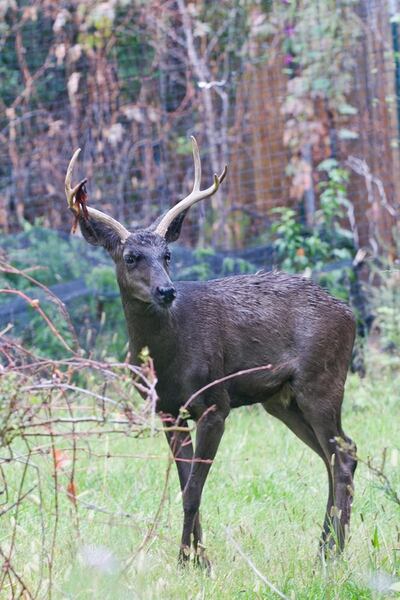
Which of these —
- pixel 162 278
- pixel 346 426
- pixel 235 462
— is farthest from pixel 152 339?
pixel 346 426

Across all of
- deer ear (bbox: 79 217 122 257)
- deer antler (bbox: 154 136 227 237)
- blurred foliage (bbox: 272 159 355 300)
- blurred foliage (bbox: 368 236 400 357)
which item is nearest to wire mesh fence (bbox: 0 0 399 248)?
blurred foliage (bbox: 272 159 355 300)

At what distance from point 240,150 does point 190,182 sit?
0.54 m

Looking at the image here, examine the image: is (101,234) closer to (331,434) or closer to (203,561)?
(331,434)

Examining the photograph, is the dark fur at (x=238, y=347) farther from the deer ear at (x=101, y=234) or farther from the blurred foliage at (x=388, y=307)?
the blurred foliage at (x=388, y=307)

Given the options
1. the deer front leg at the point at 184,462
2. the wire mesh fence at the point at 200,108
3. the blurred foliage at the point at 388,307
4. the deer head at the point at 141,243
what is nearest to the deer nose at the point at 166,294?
the deer head at the point at 141,243

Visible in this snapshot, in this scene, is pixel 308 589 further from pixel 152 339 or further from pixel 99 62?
pixel 99 62

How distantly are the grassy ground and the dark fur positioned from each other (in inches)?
10.7

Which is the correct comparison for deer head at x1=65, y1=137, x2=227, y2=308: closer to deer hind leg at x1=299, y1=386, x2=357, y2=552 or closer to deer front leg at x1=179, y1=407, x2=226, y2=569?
deer front leg at x1=179, y1=407, x2=226, y2=569

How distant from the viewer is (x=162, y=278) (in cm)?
519

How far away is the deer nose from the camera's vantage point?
5113 mm

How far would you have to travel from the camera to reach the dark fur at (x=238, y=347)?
5.26m

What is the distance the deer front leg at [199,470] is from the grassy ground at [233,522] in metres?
0.12

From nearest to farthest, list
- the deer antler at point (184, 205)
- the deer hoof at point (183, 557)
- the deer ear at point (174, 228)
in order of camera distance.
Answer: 1. the deer hoof at point (183, 557)
2. the deer antler at point (184, 205)
3. the deer ear at point (174, 228)

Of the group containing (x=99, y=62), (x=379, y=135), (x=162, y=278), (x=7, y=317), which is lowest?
(x=7, y=317)
